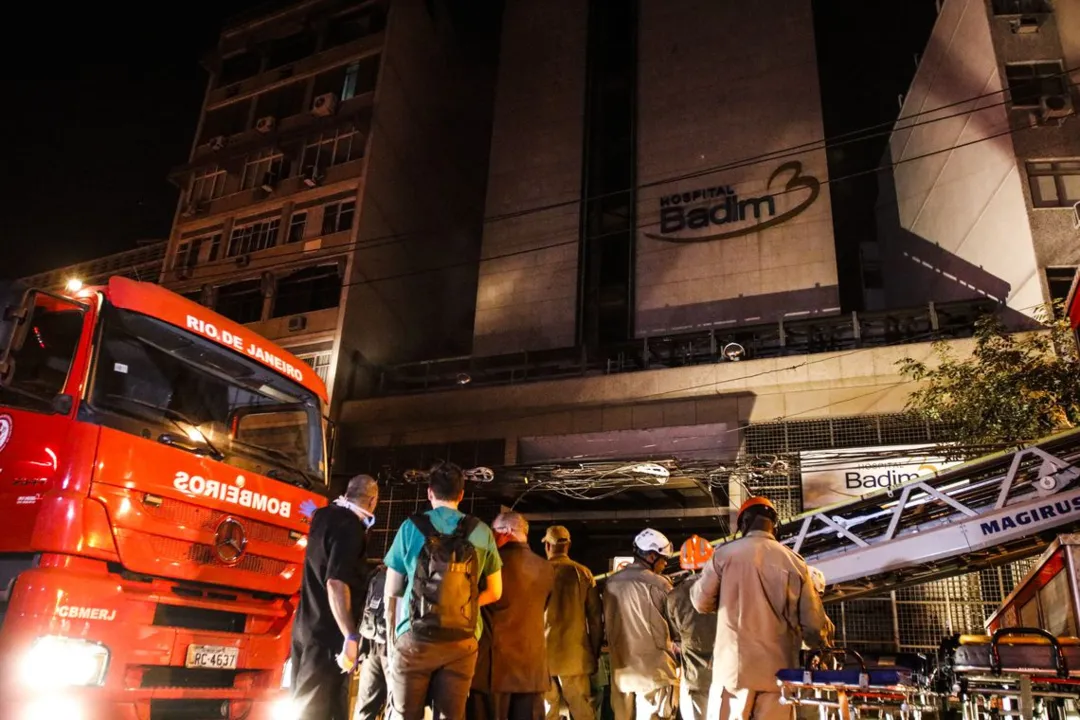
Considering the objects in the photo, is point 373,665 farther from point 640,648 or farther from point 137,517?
point 640,648

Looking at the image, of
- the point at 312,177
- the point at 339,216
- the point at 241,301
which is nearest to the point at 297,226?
the point at 312,177

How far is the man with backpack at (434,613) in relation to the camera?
162 inches

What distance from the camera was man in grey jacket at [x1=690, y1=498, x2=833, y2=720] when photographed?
4.29 meters

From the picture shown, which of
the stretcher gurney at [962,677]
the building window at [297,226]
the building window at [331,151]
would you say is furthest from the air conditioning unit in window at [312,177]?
the stretcher gurney at [962,677]

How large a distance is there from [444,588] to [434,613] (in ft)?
0.46

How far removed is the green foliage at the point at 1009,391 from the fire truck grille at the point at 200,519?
1016cm

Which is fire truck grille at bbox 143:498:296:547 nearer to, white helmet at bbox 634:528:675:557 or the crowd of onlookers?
the crowd of onlookers

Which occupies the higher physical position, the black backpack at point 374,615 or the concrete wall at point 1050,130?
the concrete wall at point 1050,130

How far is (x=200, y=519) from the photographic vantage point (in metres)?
6.05

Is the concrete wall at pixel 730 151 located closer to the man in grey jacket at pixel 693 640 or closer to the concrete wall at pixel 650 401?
the concrete wall at pixel 650 401

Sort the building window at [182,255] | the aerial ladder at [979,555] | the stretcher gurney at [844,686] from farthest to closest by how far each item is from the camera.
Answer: the building window at [182,255], the aerial ladder at [979,555], the stretcher gurney at [844,686]

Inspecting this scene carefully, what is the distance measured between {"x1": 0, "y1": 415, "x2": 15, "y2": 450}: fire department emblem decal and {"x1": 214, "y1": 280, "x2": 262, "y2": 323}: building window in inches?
729

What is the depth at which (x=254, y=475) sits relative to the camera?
659 centimetres

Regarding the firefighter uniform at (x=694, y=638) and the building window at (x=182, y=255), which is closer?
the firefighter uniform at (x=694, y=638)
